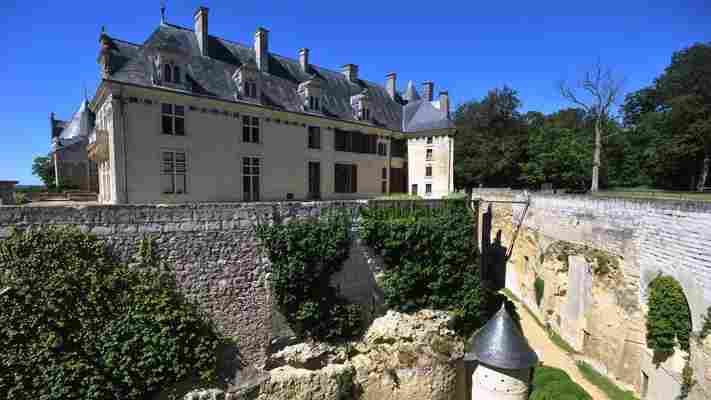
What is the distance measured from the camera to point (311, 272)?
32.6 feet

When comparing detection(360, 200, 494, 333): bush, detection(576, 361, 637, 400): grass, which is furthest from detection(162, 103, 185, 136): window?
detection(576, 361, 637, 400): grass

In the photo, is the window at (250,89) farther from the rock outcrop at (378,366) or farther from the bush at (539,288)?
the bush at (539,288)

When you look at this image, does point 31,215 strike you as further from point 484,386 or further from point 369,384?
point 484,386

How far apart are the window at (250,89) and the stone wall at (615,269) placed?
1633 cm

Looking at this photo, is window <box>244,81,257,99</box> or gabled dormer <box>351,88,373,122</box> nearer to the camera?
window <box>244,81,257,99</box>

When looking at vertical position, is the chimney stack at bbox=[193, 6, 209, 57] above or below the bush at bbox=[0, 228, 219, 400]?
above

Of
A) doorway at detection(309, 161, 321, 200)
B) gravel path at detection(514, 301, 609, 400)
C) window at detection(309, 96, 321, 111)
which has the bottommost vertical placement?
gravel path at detection(514, 301, 609, 400)

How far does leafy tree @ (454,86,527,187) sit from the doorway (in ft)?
51.0

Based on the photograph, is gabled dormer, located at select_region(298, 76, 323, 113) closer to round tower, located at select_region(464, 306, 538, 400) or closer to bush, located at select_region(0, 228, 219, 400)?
bush, located at select_region(0, 228, 219, 400)

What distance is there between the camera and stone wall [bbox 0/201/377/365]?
7.81 m

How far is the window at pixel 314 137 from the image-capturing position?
19219mm

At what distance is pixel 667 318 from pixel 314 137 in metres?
17.2

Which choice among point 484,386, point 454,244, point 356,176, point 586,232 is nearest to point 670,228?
point 586,232

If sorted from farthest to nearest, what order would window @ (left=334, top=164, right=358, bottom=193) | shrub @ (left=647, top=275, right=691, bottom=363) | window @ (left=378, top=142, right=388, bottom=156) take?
window @ (left=378, top=142, right=388, bottom=156), window @ (left=334, top=164, right=358, bottom=193), shrub @ (left=647, top=275, right=691, bottom=363)
